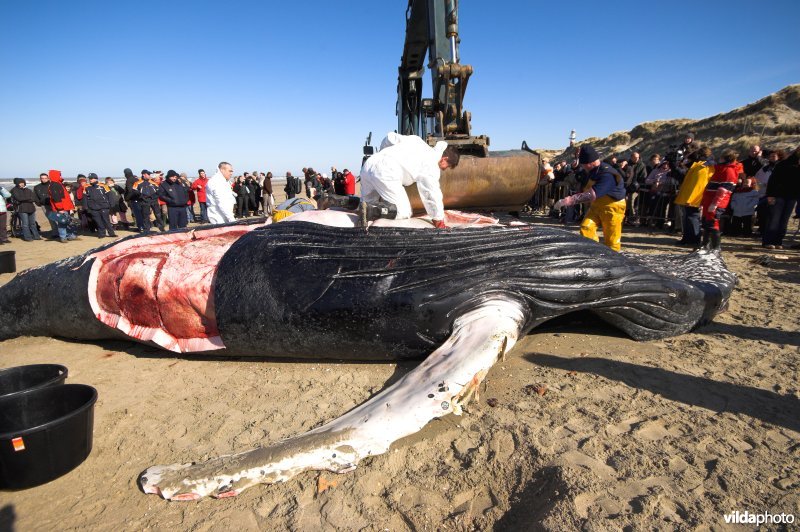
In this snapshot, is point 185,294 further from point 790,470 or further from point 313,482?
point 790,470

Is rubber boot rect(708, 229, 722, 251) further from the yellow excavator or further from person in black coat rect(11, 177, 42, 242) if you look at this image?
person in black coat rect(11, 177, 42, 242)

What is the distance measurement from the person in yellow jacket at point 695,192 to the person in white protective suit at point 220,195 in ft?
29.3

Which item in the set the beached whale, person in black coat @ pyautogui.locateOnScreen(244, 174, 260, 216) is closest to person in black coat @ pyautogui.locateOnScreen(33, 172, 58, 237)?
person in black coat @ pyautogui.locateOnScreen(244, 174, 260, 216)

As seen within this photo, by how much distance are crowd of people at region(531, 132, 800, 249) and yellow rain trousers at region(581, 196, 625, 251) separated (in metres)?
0.01

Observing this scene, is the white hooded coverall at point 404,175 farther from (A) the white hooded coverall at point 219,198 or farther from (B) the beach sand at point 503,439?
(A) the white hooded coverall at point 219,198

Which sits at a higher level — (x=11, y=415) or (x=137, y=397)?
(x=11, y=415)

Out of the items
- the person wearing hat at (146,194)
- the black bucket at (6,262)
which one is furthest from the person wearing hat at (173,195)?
the black bucket at (6,262)

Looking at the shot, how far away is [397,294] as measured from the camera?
3395 mm

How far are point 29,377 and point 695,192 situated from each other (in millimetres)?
10058

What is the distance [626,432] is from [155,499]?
2716 mm

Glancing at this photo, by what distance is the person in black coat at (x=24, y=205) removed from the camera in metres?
12.3

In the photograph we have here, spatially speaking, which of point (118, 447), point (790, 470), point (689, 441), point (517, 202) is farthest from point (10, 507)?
point (517, 202)

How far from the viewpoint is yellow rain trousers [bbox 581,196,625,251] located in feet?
20.3

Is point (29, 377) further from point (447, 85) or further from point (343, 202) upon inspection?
point (447, 85)
